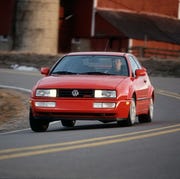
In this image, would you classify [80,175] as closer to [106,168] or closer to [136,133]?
[106,168]

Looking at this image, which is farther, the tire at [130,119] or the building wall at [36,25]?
the building wall at [36,25]

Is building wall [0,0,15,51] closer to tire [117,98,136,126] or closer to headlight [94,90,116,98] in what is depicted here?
tire [117,98,136,126]

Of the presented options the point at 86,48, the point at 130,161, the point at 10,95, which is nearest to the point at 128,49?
the point at 86,48

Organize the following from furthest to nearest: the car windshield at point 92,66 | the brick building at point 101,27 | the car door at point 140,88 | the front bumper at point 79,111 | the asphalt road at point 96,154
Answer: the brick building at point 101,27 → the car door at point 140,88 → the car windshield at point 92,66 → the front bumper at point 79,111 → the asphalt road at point 96,154

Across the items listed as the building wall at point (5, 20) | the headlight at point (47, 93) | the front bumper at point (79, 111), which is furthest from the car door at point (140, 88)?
the building wall at point (5, 20)

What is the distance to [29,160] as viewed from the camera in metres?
Result: 11.0

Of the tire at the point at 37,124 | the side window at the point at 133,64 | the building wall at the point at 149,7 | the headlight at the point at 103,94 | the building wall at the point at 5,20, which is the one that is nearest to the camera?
the headlight at the point at 103,94

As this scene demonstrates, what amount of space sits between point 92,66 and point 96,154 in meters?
5.99

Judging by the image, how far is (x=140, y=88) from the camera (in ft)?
59.3

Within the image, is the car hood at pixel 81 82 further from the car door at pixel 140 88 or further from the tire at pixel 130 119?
the car door at pixel 140 88

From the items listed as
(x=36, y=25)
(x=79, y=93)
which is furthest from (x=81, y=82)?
(x=36, y=25)

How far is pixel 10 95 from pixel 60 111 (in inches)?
476

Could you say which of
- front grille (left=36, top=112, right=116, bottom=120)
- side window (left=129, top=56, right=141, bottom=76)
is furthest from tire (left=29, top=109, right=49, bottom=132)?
side window (left=129, top=56, right=141, bottom=76)

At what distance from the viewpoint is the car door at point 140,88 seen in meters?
17.7
